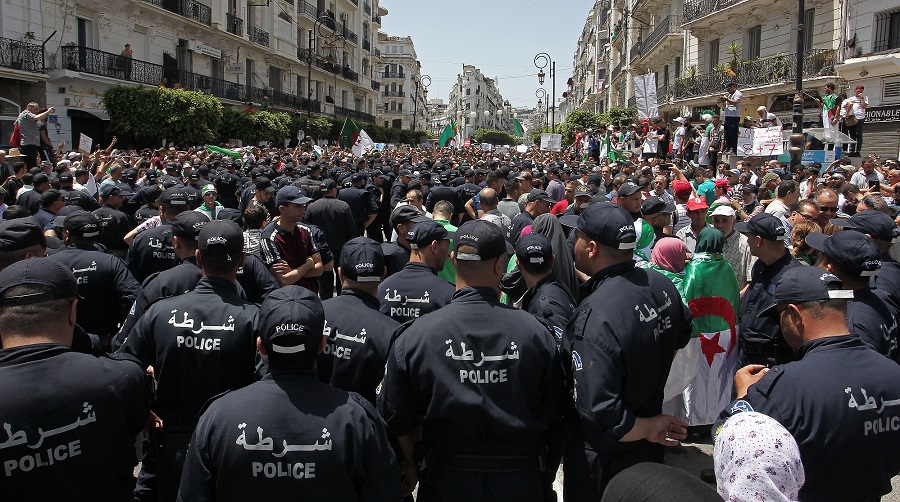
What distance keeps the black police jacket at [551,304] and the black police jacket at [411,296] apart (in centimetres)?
56

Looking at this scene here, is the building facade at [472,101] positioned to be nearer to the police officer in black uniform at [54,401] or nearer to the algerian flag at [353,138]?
the algerian flag at [353,138]

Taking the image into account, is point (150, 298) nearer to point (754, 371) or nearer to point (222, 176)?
point (754, 371)

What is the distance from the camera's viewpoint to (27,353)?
260 centimetres

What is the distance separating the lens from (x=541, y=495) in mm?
3014

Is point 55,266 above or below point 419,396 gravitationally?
above

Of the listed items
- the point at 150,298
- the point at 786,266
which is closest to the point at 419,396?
the point at 150,298

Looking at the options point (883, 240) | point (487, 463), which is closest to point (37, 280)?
point (487, 463)

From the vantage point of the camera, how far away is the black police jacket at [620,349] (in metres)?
2.91

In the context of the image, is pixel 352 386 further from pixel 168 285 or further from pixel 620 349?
pixel 168 285

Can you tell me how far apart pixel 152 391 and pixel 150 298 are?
1.34 metres

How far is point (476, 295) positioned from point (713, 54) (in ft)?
109

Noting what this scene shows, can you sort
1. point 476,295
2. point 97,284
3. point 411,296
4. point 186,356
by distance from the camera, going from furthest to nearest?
point 97,284 → point 411,296 → point 186,356 → point 476,295

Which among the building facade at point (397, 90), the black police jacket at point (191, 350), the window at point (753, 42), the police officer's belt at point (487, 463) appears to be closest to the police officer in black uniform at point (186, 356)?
the black police jacket at point (191, 350)

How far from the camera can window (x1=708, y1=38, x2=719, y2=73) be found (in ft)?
104
